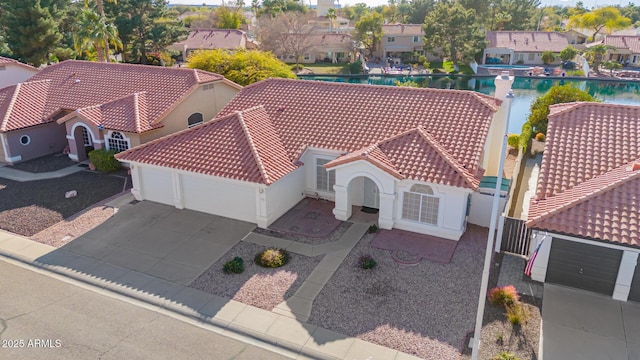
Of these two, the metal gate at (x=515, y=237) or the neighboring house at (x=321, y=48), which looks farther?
the neighboring house at (x=321, y=48)

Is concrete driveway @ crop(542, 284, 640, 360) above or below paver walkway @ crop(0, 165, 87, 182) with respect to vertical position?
below

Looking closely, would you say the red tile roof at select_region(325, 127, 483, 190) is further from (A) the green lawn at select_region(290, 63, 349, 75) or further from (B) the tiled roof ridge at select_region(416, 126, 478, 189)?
(A) the green lawn at select_region(290, 63, 349, 75)

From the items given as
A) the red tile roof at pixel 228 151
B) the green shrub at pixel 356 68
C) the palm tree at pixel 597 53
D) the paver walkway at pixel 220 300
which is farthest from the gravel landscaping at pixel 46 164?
the palm tree at pixel 597 53

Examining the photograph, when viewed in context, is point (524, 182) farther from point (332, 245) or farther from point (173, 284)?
point (173, 284)

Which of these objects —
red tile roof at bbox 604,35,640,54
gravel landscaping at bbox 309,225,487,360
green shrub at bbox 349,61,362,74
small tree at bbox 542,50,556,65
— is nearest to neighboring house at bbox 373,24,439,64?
green shrub at bbox 349,61,362,74

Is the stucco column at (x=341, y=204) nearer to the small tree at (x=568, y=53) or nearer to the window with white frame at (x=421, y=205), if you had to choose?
the window with white frame at (x=421, y=205)

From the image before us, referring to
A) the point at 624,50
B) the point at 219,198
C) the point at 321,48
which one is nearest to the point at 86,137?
the point at 219,198
